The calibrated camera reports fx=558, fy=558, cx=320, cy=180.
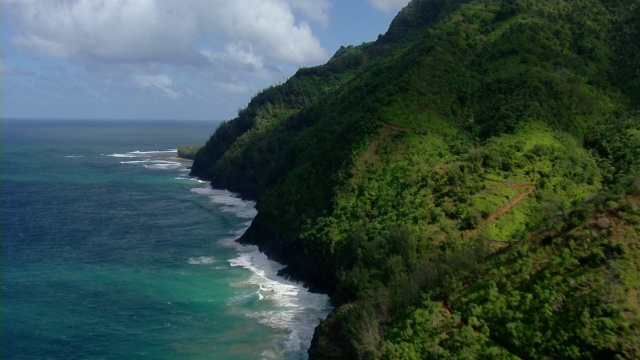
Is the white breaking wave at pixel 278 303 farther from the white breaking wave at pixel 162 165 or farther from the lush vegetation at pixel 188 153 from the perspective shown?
the lush vegetation at pixel 188 153

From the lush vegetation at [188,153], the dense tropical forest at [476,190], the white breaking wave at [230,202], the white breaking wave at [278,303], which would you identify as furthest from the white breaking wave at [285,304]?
the lush vegetation at [188,153]

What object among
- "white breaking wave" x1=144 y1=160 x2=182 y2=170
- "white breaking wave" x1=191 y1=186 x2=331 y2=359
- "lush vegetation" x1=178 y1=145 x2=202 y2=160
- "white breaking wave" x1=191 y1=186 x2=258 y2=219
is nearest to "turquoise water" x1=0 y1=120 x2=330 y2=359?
"white breaking wave" x1=191 y1=186 x2=331 y2=359

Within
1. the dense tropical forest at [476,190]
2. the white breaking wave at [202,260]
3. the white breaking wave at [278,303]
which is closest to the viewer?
the dense tropical forest at [476,190]

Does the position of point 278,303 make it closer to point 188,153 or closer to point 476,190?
point 476,190

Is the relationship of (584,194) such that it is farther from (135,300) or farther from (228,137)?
(228,137)

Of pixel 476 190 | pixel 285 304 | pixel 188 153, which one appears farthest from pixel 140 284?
pixel 188 153
